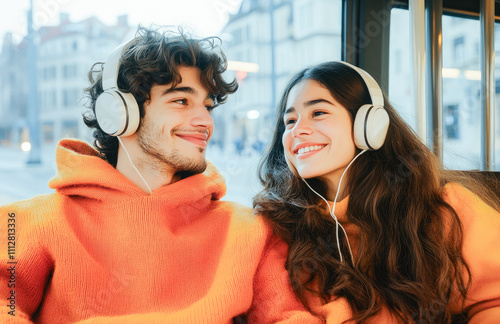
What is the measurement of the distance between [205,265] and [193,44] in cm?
80

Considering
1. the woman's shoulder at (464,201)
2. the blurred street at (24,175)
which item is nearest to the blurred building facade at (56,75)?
the blurred street at (24,175)

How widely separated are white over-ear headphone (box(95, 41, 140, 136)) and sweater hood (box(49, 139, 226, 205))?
151 millimetres

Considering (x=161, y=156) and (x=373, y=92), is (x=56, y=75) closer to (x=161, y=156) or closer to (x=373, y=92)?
(x=161, y=156)

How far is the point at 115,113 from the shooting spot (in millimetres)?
1365

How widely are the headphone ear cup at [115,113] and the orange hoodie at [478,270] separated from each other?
0.86 metres

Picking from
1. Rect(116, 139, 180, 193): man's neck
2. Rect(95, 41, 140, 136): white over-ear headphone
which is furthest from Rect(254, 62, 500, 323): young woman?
Rect(95, 41, 140, 136): white over-ear headphone

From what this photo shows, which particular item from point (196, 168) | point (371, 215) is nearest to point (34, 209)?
point (196, 168)

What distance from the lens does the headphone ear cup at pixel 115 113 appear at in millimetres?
1364

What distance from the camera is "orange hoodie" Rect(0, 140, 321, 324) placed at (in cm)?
126

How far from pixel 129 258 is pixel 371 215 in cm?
82

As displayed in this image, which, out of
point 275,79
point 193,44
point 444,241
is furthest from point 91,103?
point 444,241

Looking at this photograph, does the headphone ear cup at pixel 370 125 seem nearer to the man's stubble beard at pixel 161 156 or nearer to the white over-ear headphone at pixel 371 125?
the white over-ear headphone at pixel 371 125

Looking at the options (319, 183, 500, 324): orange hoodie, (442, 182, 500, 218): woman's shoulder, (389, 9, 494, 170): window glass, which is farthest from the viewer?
(389, 9, 494, 170): window glass

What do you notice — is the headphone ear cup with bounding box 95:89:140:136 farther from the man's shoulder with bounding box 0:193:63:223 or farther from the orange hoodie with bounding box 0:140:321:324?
the man's shoulder with bounding box 0:193:63:223
